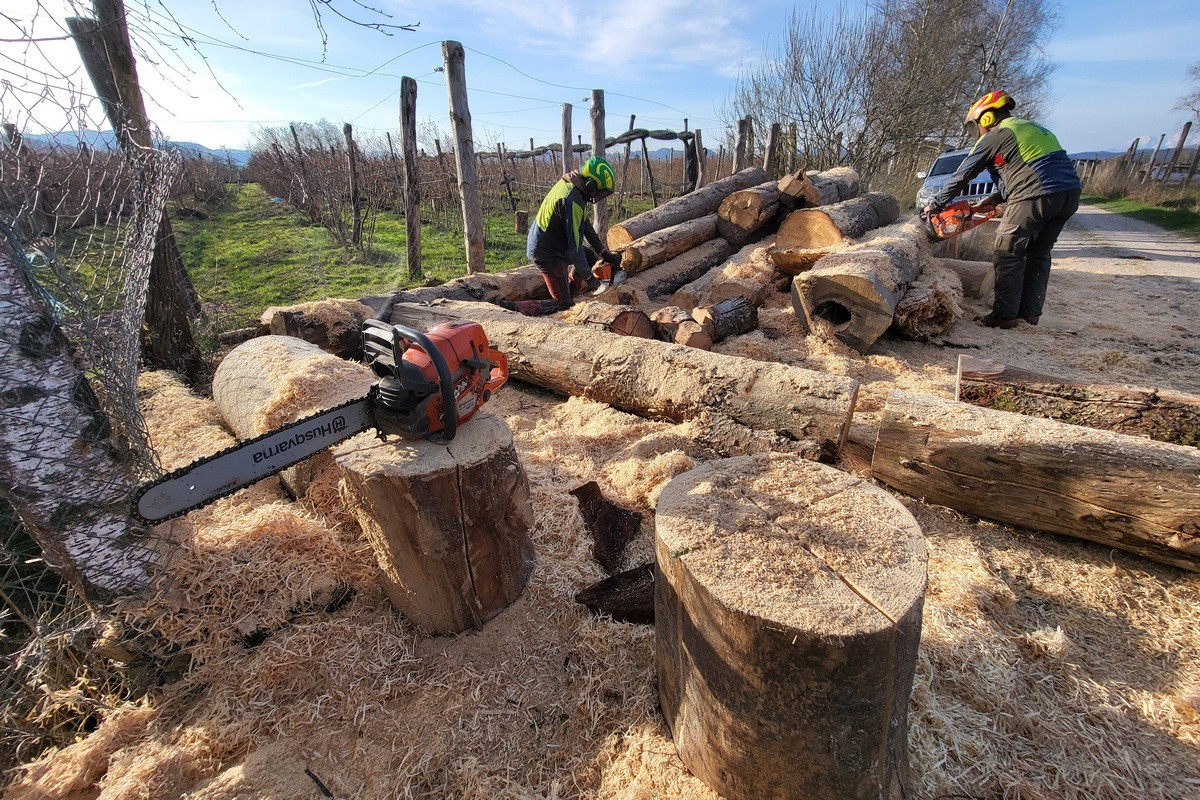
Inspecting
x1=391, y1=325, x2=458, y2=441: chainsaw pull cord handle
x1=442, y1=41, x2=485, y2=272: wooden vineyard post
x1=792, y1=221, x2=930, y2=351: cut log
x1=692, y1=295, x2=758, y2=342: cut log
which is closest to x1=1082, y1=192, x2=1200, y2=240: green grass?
x1=792, y1=221, x2=930, y2=351: cut log

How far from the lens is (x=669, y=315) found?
191 inches

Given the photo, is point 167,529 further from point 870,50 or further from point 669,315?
point 870,50

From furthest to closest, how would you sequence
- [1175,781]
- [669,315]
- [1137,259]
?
[1137,259] < [669,315] < [1175,781]

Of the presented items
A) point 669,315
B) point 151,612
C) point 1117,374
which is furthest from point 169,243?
point 1117,374

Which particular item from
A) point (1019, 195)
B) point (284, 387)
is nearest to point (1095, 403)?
point (1019, 195)

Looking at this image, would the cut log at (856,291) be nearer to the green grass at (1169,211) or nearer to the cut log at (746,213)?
the cut log at (746,213)

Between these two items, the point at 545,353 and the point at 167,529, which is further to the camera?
the point at 545,353

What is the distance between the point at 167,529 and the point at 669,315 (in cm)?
387

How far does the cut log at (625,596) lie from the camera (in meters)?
2.16

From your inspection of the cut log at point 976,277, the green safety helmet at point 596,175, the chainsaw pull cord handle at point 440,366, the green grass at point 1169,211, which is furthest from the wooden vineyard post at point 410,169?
the green grass at point 1169,211

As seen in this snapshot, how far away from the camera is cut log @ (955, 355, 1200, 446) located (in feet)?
8.17

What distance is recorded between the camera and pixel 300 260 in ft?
33.2

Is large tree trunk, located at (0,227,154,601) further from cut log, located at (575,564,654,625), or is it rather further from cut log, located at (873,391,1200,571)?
cut log, located at (873,391,1200,571)

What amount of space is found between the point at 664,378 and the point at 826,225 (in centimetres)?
424
